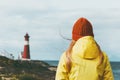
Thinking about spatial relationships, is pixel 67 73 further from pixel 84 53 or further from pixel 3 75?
pixel 3 75

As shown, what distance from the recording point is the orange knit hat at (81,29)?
8219 millimetres

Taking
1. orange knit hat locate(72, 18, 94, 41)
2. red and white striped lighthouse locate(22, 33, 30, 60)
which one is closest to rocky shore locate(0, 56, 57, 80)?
red and white striped lighthouse locate(22, 33, 30, 60)

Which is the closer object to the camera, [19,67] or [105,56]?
[105,56]

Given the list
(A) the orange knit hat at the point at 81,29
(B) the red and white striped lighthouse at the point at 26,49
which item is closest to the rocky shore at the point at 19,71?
(B) the red and white striped lighthouse at the point at 26,49

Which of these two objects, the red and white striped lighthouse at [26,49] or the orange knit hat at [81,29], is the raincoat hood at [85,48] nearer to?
the orange knit hat at [81,29]

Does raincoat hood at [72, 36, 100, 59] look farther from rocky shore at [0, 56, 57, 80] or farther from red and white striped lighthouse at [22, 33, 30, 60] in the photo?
red and white striped lighthouse at [22, 33, 30, 60]

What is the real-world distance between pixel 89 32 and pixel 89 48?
0.26 meters

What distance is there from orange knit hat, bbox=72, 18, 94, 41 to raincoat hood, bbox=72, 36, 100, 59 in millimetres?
76

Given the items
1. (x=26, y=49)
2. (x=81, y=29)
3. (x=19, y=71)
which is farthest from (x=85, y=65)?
(x=26, y=49)

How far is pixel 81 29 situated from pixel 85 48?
29 centimetres

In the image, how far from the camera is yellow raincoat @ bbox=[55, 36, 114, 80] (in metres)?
8.10

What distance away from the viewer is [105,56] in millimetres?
8297

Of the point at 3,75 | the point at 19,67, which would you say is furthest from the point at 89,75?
the point at 19,67

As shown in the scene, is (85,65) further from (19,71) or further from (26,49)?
(26,49)
